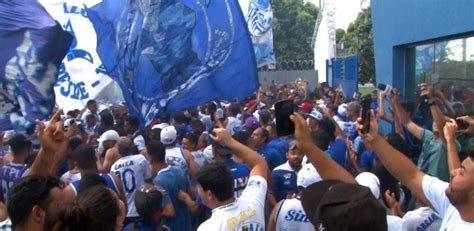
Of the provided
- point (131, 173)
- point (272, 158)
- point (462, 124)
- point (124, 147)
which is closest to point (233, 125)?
point (272, 158)

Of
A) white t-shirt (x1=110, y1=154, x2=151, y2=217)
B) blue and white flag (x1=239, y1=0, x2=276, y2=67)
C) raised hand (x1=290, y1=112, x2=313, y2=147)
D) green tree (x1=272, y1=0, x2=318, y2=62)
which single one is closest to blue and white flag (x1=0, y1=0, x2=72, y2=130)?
white t-shirt (x1=110, y1=154, x2=151, y2=217)

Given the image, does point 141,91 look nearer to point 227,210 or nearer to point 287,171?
point 287,171

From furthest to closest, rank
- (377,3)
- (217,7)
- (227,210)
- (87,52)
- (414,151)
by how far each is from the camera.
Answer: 1. (377,3)
2. (87,52)
3. (217,7)
4. (414,151)
5. (227,210)

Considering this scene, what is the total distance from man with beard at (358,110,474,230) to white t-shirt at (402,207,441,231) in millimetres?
206

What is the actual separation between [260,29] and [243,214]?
58.3 feet

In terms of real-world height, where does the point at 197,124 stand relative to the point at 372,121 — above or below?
below

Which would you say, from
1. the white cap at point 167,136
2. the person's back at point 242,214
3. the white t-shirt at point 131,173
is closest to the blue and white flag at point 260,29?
the white cap at point 167,136

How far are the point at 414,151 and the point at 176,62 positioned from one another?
3742mm

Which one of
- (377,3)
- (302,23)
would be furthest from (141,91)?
(302,23)

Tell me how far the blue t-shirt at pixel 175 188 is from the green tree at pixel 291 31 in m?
55.3

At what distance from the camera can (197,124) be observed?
9.36 metres

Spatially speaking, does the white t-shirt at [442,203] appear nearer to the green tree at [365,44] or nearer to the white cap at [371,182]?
the white cap at [371,182]

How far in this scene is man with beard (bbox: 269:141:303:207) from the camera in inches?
240

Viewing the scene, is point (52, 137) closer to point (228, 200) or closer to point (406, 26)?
point (228, 200)
